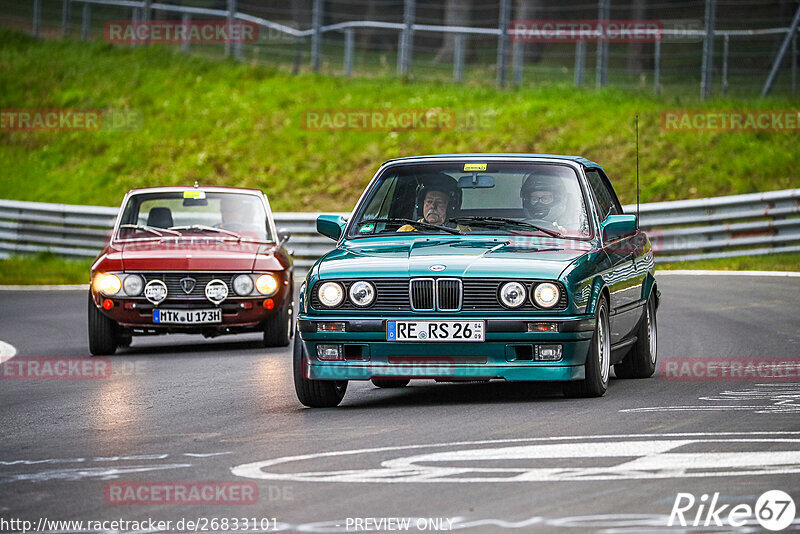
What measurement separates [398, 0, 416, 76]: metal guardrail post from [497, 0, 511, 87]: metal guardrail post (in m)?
1.99

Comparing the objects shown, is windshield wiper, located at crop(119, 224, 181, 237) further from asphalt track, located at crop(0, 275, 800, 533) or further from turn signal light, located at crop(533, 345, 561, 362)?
turn signal light, located at crop(533, 345, 561, 362)

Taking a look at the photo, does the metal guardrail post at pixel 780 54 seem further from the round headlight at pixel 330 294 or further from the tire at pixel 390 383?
the round headlight at pixel 330 294

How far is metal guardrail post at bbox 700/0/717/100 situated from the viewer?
27.5 meters

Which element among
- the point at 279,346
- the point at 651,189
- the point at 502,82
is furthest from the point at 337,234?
the point at 502,82

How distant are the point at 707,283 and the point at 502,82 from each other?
40.5 ft

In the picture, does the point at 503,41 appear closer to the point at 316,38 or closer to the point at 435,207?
the point at 316,38

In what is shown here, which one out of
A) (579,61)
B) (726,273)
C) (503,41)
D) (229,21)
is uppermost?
(229,21)

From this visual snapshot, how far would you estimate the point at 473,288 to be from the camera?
360 inches

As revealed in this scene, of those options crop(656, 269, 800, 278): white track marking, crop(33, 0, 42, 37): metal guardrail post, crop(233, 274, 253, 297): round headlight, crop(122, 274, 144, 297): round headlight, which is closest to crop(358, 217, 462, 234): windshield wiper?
crop(233, 274, 253, 297): round headlight

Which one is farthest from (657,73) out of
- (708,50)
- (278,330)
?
(278,330)

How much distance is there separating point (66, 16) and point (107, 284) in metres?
28.7

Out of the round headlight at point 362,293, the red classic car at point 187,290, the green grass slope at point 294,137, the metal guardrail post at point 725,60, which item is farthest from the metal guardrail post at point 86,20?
the round headlight at point 362,293

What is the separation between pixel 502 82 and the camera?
31656 millimetres

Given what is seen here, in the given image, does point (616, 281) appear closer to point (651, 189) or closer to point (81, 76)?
point (651, 189)
